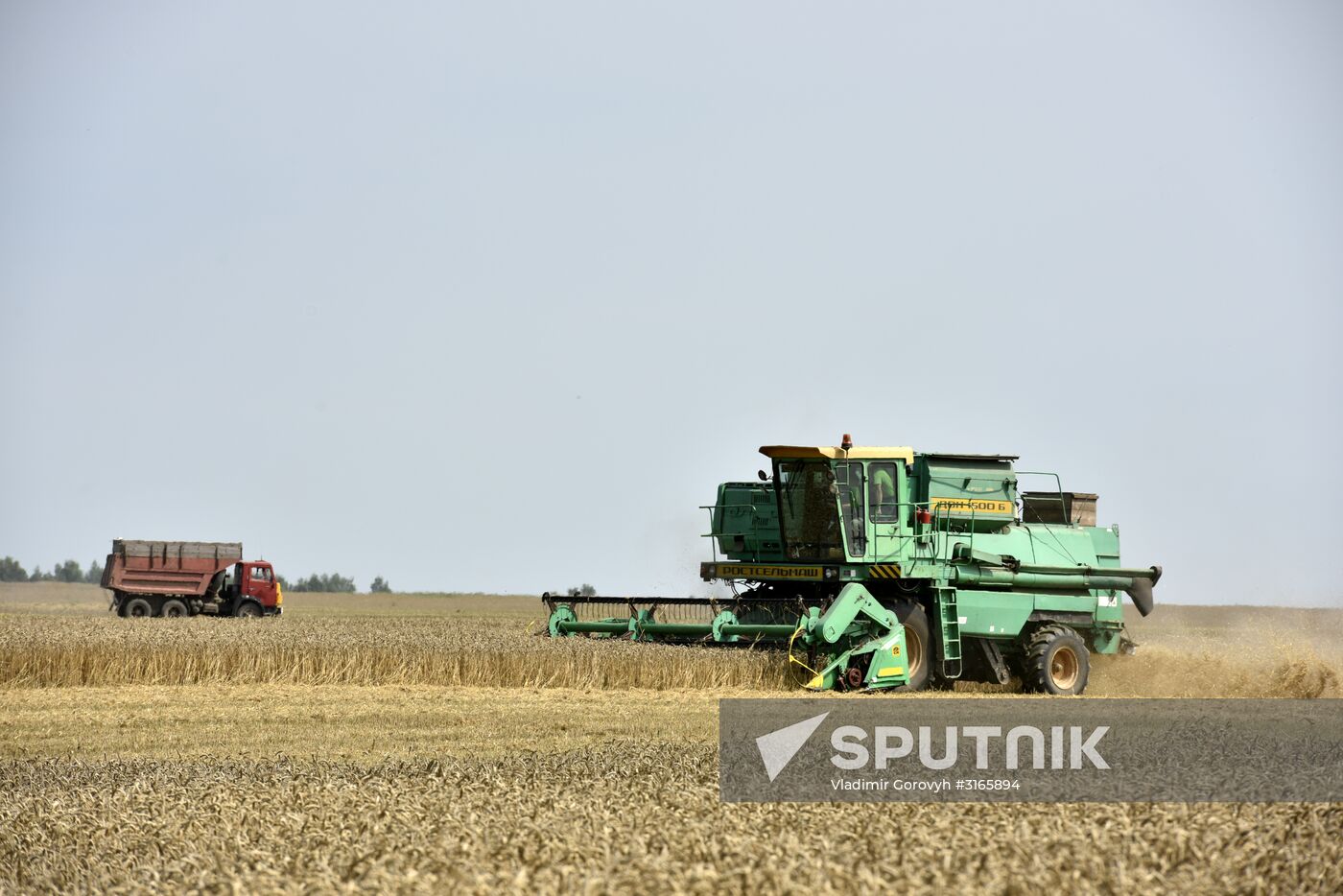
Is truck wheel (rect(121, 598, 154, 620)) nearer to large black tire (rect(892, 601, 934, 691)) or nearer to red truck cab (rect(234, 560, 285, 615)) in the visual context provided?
red truck cab (rect(234, 560, 285, 615))

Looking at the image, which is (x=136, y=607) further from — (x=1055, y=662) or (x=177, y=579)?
(x=1055, y=662)

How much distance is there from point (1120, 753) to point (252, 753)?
6.88m

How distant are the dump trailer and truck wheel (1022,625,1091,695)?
25542mm

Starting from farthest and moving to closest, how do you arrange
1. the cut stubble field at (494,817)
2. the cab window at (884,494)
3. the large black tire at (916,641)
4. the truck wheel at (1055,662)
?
the truck wheel at (1055,662), the cab window at (884,494), the large black tire at (916,641), the cut stubble field at (494,817)

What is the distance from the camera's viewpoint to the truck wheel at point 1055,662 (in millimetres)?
18438

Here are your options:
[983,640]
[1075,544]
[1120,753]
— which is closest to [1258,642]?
[1075,544]

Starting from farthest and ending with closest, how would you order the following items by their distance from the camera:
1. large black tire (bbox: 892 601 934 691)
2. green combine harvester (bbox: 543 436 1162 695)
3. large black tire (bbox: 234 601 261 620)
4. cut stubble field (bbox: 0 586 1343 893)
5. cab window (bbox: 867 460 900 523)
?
large black tire (bbox: 234 601 261 620) → cab window (bbox: 867 460 900 523) → large black tire (bbox: 892 601 934 691) → green combine harvester (bbox: 543 436 1162 695) → cut stubble field (bbox: 0 586 1343 893)

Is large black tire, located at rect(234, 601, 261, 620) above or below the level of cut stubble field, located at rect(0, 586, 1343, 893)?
above

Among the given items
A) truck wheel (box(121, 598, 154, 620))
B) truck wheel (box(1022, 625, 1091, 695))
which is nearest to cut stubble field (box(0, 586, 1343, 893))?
truck wheel (box(1022, 625, 1091, 695))

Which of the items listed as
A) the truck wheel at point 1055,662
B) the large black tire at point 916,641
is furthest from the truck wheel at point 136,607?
the truck wheel at point 1055,662

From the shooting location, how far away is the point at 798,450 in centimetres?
1839

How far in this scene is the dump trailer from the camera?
38500mm

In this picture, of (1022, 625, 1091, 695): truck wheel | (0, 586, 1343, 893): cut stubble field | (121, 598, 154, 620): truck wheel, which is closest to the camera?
(0, 586, 1343, 893): cut stubble field

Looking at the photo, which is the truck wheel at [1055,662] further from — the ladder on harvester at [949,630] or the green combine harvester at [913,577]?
the ladder on harvester at [949,630]
